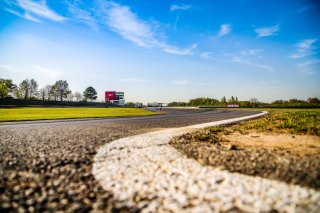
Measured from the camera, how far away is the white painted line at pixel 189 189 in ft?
13.1

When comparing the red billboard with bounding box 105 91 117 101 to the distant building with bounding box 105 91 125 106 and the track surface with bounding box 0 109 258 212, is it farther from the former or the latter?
the track surface with bounding box 0 109 258 212

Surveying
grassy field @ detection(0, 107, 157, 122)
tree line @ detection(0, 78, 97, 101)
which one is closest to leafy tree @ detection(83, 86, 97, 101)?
tree line @ detection(0, 78, 97, 101)

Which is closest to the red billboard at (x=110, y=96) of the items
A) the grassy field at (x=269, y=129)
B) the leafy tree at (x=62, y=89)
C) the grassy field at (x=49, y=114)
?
Answer: the leafy tree at (x=62, y=89)

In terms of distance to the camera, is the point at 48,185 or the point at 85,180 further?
the point at 85,180

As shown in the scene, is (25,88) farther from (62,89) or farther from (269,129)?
(269,129)

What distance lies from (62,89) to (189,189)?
149 metres

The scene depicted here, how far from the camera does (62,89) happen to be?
138500 mm

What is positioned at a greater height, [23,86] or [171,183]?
[23,86]

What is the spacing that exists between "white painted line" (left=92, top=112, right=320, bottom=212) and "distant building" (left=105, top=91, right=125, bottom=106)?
400ft

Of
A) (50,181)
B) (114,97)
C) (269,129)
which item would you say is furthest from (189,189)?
(114,97)

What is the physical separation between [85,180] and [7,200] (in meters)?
1.58

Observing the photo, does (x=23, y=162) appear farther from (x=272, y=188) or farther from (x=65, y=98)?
(x=65, y=98)

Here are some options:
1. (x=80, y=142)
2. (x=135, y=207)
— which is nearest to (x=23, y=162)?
(x=80, y=142)

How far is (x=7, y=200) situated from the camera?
4227 millimetres
